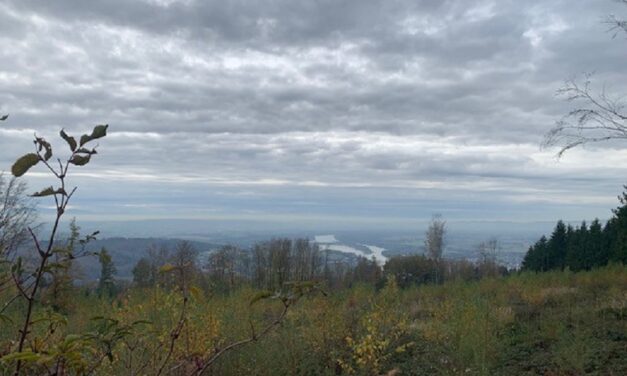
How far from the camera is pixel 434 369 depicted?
6684mm

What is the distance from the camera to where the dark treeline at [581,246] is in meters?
25.7

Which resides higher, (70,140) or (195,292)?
(70,140)

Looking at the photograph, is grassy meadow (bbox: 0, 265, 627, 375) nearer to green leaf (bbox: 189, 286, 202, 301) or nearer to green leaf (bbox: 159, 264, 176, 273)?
green leaf (bbox: 189, 286, 202, 301)

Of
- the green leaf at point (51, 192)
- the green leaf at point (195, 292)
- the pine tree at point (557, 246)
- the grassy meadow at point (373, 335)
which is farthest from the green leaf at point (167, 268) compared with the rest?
the pine tree at point (557, 246)

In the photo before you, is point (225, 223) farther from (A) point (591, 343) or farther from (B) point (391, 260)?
(A) point (591, 343)

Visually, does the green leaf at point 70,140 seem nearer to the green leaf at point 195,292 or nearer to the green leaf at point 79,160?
the green leaf at point 79,160

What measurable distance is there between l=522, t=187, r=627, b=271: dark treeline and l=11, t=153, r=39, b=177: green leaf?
26564 mm

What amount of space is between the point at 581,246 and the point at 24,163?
36831 mm

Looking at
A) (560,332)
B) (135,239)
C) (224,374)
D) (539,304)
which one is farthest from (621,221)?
(135,239)

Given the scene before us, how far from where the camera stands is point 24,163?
1.26m

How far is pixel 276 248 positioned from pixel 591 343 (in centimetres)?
2467

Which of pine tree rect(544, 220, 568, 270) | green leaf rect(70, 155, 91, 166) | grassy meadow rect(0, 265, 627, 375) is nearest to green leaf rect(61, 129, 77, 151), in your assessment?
green leaf rect(70, 155, 91, 166)

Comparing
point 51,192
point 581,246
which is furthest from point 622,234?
point 51,192

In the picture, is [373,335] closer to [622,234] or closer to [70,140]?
[70,140]
